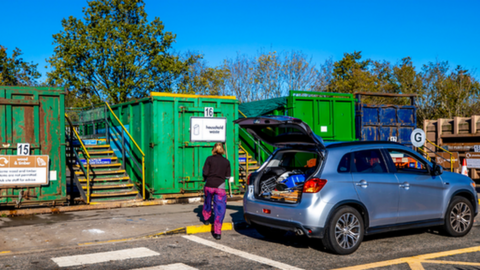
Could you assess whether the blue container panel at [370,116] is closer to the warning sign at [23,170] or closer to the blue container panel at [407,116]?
the blue container panel at [407,116]

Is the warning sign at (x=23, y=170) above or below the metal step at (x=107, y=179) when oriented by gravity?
above

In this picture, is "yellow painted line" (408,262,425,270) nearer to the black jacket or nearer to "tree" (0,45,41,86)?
the black jacket

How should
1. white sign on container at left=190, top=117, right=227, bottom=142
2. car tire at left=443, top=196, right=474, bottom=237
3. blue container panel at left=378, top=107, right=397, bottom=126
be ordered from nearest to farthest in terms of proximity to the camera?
car tire at left=443, top=196, right=474, bottom=237, white sign on container at left=190, top=117, right=227, bottom=142, blue container panel at left=378, top=107, right=397, bottom=126

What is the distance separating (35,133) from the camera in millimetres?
10031

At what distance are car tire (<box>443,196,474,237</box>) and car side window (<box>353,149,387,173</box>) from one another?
5.32 ft

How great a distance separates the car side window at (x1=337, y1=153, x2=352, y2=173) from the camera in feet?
21.5

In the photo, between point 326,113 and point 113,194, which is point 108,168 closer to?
point 113,194

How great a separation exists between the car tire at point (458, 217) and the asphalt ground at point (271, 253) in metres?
0.15

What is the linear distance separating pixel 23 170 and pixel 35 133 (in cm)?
87

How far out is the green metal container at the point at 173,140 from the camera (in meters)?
11.7

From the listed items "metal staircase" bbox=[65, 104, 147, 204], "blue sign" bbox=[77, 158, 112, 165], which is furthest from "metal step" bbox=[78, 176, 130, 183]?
"blue sign" bbox=[77, 158, 112, 165]

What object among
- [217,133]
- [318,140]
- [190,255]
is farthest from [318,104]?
[190,255]

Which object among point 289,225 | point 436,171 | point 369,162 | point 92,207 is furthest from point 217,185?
point 92,207

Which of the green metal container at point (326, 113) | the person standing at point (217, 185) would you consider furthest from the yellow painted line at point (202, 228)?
the green metal container at point (326, 113)
